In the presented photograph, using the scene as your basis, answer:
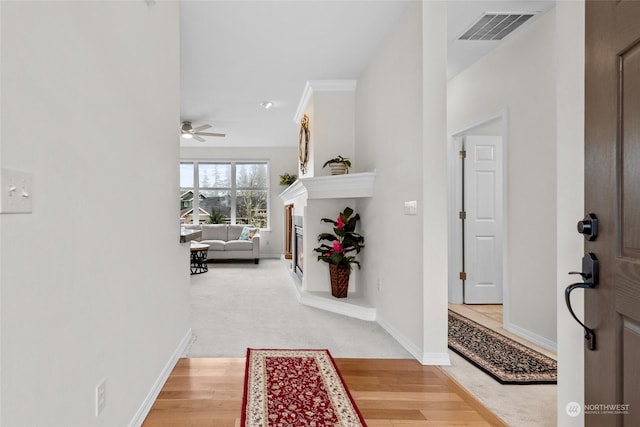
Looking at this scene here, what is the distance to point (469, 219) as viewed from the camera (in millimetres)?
4605

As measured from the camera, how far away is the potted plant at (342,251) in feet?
14.1

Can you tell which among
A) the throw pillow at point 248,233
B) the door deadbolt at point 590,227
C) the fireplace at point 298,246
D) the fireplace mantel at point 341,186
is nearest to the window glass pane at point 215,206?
the throw pillow at point 248,233

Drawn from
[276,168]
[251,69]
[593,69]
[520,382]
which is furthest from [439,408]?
[276,168]

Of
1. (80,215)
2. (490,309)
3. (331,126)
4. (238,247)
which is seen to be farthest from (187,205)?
(80,215)

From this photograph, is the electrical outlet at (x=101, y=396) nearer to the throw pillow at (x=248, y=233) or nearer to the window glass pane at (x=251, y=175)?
the throw pillow at (x=248, y=233)

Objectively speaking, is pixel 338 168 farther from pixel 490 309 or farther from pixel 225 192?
pixel 225 192

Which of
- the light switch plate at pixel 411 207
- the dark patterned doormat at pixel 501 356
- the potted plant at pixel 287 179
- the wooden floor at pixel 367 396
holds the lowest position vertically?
the dark patterned doormat at pixel 501 356

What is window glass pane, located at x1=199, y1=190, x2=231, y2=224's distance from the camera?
9414 millimetres

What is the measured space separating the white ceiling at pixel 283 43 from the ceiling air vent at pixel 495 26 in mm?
84

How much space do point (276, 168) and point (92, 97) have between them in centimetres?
809

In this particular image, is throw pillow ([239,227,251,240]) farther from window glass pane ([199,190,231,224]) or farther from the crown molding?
the crown molding

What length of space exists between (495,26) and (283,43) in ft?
6.16

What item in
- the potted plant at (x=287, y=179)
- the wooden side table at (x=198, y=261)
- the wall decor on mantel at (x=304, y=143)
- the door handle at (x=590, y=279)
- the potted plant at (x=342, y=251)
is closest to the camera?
the door handle at (x=590, y=279)

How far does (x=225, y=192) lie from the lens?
949 cm
